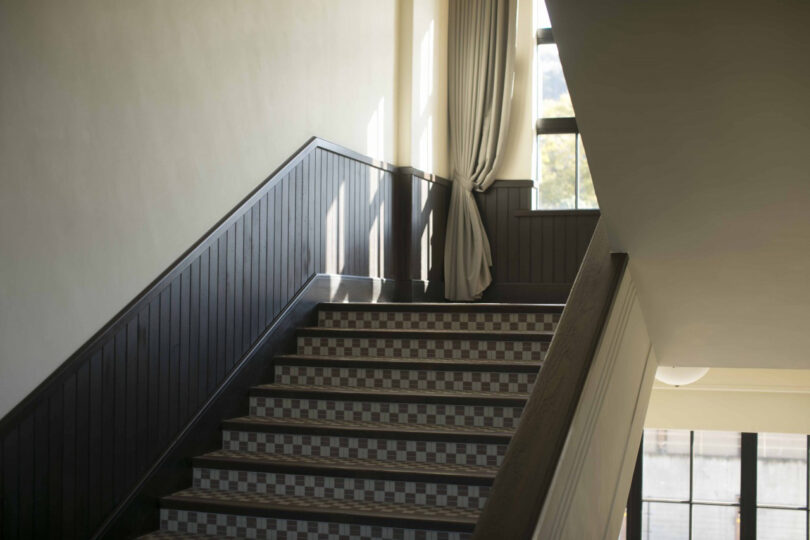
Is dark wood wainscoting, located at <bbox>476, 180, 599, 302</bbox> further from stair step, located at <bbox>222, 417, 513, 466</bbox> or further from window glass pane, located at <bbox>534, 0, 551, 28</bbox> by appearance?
stair step, located at <bbox>222, 417, 513, 466</bbox>

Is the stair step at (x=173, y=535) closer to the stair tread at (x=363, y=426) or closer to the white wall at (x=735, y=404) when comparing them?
the stair tread at (x=363, y=426)

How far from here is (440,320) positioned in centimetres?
525

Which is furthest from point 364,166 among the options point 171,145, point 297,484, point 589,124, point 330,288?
point 589,124

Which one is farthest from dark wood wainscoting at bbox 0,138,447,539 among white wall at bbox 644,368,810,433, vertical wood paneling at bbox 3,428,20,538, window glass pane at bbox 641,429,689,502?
window glass pane at bbox 641,429,689,502

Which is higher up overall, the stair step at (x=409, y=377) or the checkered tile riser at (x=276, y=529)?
the stair step at (x=409, y=377)

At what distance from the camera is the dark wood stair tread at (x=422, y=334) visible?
15.3 ft

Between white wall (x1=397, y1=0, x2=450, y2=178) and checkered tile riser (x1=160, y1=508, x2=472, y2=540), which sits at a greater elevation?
white wall (x1=397, y1=0, x2=450, y2=178)

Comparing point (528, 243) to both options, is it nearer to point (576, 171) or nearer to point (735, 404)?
point (576, 171)

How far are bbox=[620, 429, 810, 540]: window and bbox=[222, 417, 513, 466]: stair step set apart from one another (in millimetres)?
7128

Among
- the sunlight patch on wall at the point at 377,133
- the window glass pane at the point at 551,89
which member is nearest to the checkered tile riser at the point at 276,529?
the sunlight patch on wall at the point at 377,133

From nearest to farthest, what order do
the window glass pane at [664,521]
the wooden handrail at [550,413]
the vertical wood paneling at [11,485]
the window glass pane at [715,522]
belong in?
the wooden handrail at [550,413]
the vertical wood paneling at [11,485]
the window glass pane at [715,522]
the window glass pane at [664,521]

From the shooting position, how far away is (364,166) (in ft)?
20.7

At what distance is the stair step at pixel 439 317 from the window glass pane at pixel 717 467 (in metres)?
6.29

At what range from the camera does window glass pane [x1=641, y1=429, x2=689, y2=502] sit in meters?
10.5
